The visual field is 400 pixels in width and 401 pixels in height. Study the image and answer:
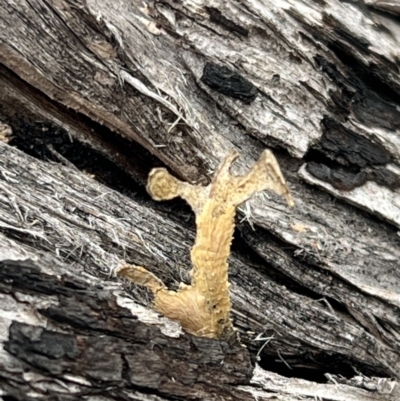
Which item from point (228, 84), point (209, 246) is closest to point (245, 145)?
point (228, 84)

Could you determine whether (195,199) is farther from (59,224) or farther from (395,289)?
(395,289)

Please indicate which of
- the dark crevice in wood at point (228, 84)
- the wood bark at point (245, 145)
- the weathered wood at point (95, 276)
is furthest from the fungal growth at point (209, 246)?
the dark crevice in wood at point (228, 84)

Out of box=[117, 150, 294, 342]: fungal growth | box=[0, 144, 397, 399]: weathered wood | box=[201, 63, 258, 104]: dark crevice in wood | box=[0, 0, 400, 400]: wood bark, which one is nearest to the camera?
box=[0, 144, 397, 399]: weathered wood

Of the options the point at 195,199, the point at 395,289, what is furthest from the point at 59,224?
the point at 395,289

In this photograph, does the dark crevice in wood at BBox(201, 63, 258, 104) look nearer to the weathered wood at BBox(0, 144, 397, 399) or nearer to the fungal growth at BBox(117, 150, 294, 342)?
the weathered wood at BBox(0, 144, 397, 399)

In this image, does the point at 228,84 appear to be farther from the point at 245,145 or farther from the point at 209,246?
the point at 209,246

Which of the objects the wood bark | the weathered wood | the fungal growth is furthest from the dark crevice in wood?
the fungal growth
